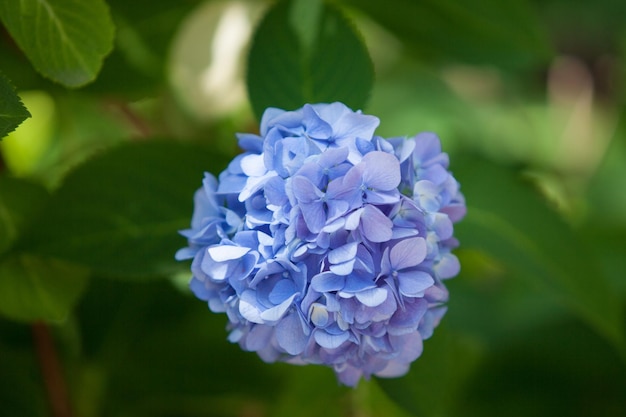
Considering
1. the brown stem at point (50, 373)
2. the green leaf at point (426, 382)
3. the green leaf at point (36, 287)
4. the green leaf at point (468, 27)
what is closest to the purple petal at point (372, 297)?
the green leaf at point (426, 382)

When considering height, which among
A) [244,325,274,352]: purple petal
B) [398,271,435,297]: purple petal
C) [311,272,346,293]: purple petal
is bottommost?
[244,325,274,352]: purple petal

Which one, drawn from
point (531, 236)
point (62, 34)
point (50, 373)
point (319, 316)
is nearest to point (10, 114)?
point (62, 34)

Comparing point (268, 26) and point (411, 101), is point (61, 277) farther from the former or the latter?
point (411, 101)

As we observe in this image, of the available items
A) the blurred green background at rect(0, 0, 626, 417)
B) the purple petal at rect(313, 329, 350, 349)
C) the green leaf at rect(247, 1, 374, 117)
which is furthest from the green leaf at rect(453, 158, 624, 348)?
the purple petal at rect(313, 329, 350, 349)

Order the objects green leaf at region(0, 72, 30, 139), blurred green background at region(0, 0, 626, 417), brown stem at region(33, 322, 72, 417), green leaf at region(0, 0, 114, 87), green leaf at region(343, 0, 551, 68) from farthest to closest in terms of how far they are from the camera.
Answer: green leaf at region(343, 0, 551, 68), brown stem at region(33, 322, 72, 417), blurred green background at region(0, 0, 626, 417), green leaf at region(0, 0, 114, 87), green leaf at region(0, 72, 30, 139)

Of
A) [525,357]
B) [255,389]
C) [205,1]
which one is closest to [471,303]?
[525,357]

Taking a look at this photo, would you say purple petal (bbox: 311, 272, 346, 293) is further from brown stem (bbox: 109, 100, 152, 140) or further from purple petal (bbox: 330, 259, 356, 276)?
brown stem (bbox: 109, 100, 152, 140)

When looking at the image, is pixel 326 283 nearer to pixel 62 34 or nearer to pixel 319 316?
pixel 319 316

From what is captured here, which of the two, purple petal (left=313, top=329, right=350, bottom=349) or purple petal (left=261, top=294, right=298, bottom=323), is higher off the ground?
purple petal (left=261, top=294, right=298, bottom=323)

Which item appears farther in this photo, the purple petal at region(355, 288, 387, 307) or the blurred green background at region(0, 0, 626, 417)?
the blurred green background at region(0, 0, 626, 417)
